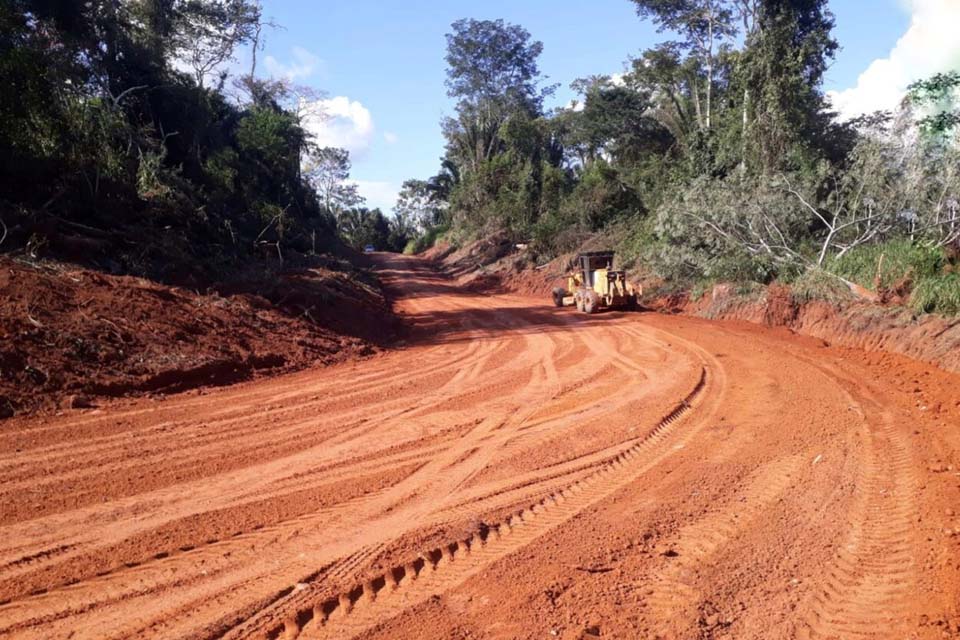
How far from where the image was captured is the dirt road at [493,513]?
11.8ft

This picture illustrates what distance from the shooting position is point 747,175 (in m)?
18.7

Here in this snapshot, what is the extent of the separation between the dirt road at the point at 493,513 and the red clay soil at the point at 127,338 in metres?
0.69

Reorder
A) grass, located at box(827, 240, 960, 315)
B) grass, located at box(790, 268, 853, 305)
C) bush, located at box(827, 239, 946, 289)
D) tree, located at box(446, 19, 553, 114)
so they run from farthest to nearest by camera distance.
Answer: tree, located at box(446, 19, 553, 114) → grass, located at box(790, 268, 853, 305) → bush, located at box(827, 239, 946, 289) → grass, located at box(827, 240, 960, 315)

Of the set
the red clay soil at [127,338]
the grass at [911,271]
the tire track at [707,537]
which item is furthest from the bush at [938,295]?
the red clay soil at [127,338]

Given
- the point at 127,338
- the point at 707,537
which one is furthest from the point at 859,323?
the point at 127,338

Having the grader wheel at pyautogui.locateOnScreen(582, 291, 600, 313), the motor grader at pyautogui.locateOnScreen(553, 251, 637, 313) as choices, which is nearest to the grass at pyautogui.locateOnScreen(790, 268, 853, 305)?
the motor grader at pyautogui.locateOnScreen(553, 251, 637, 313)

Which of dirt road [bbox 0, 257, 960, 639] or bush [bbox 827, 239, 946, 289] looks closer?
dirt road [bbox 0, 257, 960, 639]

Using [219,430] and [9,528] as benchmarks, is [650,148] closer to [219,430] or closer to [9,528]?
[219,430]

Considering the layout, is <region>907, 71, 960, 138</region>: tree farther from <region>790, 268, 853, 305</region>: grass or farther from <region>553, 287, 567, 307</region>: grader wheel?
<region>553, 287, 567, 307</region>: grader wheel

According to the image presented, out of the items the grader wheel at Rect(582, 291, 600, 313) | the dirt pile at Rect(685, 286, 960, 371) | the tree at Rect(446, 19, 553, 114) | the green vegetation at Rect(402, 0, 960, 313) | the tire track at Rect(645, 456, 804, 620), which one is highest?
the tree at Rect(446, 19, 553, 114)

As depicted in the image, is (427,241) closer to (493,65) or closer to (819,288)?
(493,65)

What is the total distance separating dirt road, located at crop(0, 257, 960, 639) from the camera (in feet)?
11.8

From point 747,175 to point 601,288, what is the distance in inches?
214

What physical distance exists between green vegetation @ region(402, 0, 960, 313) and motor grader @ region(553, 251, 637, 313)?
1.70 metres
